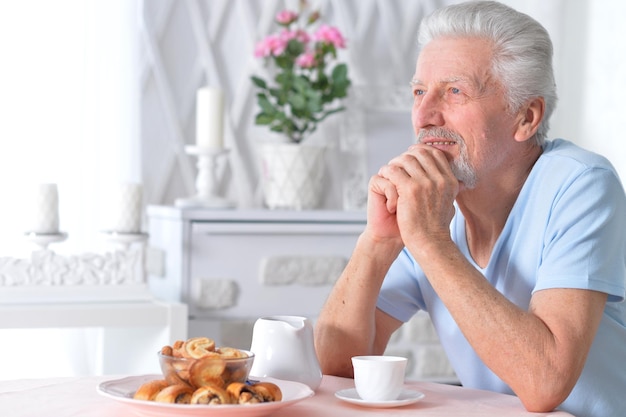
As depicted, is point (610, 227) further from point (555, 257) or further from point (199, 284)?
point (199, 284)

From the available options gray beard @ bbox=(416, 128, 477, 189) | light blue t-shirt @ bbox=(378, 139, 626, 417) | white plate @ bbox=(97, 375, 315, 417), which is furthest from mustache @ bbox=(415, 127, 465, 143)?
white plate @ bbox=(97, 375, 315, 417)

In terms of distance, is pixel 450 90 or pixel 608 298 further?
pixel 450 90

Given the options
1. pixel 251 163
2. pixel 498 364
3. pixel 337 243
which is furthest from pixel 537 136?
pixel 251 163

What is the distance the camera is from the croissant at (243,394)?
903 mm

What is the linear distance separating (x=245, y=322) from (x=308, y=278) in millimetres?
175

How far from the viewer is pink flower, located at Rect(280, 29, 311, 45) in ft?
7.72

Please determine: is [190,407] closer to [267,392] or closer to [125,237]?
[267,392]

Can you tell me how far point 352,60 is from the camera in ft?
8.47

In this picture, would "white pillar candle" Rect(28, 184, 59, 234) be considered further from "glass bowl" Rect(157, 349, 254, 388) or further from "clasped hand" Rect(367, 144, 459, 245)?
"glass bowl" Rect(157, 349, 254, 388)

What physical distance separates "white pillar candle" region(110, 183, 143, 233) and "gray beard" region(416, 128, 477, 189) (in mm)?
952

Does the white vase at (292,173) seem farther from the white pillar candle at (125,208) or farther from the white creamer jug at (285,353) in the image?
the white creamer jug at (285,353)

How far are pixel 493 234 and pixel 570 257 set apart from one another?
214 millimetres

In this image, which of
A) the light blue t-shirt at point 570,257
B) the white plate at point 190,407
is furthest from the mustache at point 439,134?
the white plate at point 190,407

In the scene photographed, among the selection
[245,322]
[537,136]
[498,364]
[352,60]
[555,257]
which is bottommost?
[245,322]
